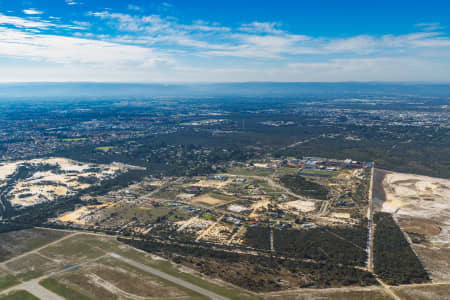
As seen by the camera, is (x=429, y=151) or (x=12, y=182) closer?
(x=12, y=182)

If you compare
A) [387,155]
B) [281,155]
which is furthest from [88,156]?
[387,155]

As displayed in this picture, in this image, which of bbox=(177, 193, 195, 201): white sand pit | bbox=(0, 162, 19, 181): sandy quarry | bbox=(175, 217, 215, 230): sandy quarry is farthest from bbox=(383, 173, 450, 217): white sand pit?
bbox=(0, 162, 19, 181): sandy quarry

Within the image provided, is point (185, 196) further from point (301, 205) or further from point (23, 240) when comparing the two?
point (23, 240)

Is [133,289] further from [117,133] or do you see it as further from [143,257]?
[117,133]

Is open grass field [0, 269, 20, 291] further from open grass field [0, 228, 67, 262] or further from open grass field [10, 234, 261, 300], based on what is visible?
open grass field [0, 228, 67, 262]

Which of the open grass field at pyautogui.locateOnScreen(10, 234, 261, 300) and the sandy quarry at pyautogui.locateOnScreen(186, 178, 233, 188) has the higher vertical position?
the sandy quarry at pyautogui.locateOnScreen(186, 178, 233, 188)

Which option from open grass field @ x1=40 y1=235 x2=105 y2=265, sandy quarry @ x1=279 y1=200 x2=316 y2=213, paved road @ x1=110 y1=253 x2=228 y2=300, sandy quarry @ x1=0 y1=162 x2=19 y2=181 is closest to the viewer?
paved road @ x1=110 y1=253 x2=228 y2=300
